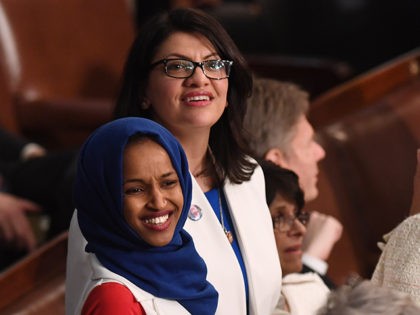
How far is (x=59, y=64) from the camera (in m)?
3.28

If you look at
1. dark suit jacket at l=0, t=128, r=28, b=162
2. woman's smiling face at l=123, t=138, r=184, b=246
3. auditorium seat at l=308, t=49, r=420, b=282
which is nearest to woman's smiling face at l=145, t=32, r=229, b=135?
woman's smiling face at l=123, t=138, r=184, b=246

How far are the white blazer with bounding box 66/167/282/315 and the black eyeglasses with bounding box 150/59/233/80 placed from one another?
171 mm

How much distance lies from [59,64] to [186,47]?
5.85ft

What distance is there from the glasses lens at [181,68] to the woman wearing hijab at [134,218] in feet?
0.67

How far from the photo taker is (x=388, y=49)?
396 centimetres

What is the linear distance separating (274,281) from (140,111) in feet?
1.16

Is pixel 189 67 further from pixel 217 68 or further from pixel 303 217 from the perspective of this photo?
pixel 303 217

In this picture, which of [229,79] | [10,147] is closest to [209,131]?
Result: [229,79]

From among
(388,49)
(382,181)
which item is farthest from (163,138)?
(388,49)

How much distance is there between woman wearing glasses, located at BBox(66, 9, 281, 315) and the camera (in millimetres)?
1547

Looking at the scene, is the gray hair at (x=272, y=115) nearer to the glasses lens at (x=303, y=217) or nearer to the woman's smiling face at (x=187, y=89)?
the glasses lens at (x=303, y=217)

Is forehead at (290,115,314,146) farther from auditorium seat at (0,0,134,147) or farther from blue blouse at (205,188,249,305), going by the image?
auditorium seat at (0,0,134,147)

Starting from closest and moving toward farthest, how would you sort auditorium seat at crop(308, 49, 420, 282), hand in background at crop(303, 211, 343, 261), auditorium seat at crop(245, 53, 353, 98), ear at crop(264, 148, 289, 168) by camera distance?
ear at crop(264, 148, 289, 168), hand in background at crop(303, 211, 343, 261), auditorium seat at crop(308, 49, 420, 282), auditorium seat at crop(245, 53, 353, 98)

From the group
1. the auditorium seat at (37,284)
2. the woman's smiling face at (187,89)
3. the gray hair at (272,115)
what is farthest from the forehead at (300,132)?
the auditorium seat at (37,284)
